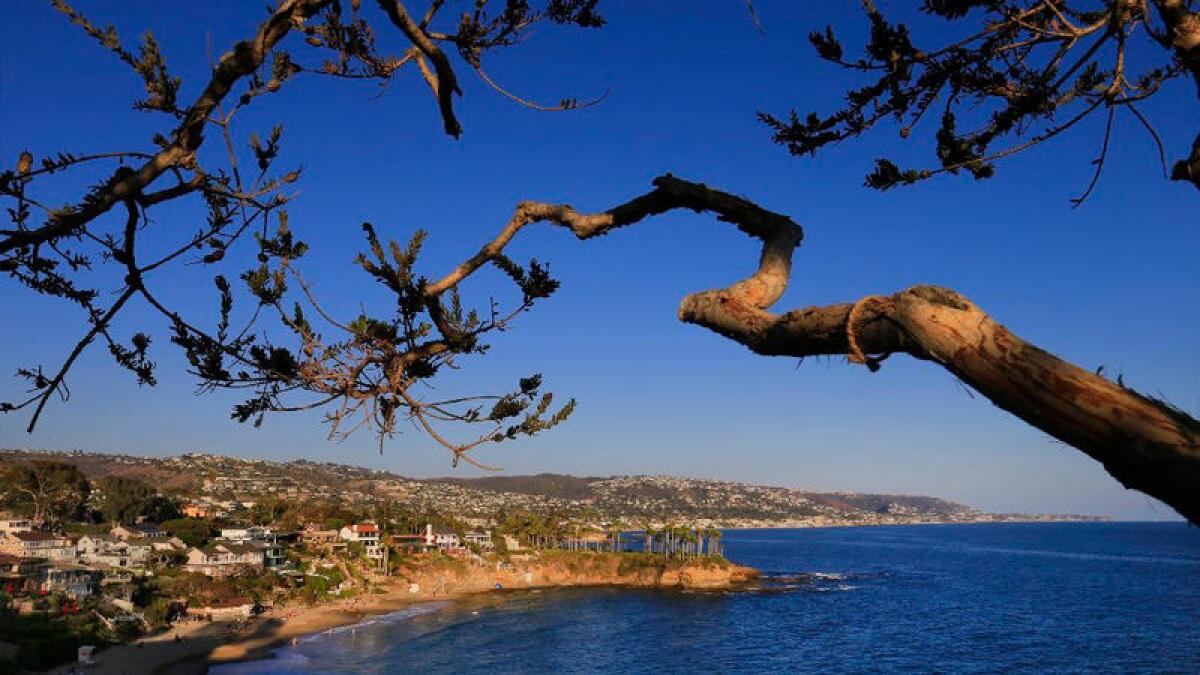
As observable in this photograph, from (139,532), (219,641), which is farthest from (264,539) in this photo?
(219,641)

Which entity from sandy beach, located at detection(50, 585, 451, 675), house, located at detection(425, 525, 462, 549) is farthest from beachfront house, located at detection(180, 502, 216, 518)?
sandy beach, located at detection(50, 585, 451, 675)

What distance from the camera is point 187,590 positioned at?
5531 centimetres

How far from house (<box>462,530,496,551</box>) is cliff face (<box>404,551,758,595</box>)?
8.59 meters

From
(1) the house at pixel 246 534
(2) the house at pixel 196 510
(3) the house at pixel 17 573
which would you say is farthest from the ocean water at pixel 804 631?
(2) the house at pixel 196 510

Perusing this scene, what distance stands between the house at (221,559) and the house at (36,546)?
28.3ft

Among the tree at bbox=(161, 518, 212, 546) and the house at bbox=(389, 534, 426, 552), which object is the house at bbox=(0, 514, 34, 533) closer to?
the tree at bbox=(161, 518, 212, 546)

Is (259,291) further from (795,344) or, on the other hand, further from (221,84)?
(795,344)

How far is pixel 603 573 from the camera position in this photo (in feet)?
313

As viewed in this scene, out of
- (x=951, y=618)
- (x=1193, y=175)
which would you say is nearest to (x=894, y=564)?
(x=951, y=618)

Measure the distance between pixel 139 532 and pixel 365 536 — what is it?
83.0 ft

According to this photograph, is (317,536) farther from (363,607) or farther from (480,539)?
(480,539)

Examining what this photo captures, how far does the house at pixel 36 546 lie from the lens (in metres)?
54.5

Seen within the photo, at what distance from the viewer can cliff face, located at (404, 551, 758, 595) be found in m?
89.2

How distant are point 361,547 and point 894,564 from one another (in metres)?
82.1
